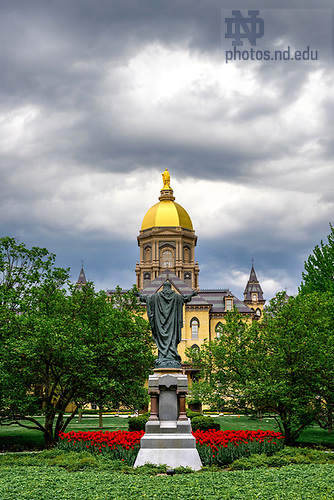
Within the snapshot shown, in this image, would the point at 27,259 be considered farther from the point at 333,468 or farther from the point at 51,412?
the point at 333,468

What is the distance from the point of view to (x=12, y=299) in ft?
69.8

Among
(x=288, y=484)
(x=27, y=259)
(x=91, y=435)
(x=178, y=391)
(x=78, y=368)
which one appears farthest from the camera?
(x=27, y=259)

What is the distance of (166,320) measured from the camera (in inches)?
593

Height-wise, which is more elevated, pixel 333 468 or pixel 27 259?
pixel 27 259

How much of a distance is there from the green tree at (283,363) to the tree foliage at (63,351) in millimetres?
3509

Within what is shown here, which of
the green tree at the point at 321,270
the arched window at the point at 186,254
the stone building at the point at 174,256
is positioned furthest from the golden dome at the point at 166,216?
the green tree at the point at 321,270

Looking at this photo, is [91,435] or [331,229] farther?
[331,229]

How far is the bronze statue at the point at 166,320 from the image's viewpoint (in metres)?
14.7

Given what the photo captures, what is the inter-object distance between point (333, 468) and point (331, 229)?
24.5 meters

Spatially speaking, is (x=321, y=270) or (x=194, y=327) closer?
(x=321, y=270)

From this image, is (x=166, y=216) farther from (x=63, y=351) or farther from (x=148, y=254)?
(x=63, y=351)

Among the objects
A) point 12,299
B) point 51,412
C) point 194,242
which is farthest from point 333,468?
point 194,242

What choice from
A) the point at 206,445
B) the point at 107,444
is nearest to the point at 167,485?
the point at 206,445

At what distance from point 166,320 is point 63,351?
5.63m
